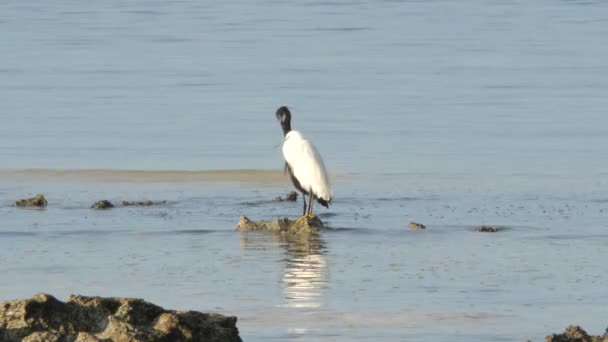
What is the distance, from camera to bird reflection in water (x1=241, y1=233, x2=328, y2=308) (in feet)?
32.9

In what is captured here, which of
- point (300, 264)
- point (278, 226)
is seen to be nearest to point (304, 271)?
point (300, 264)

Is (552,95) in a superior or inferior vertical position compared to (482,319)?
superior

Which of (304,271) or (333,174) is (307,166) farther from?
(304,271)

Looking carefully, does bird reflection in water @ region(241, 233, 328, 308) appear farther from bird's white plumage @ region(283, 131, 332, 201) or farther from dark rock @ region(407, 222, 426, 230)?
bird's white plumage @ region(283, 131, 332, 201)

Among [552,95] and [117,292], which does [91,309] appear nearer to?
[117,292]

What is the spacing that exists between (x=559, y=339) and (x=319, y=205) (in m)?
7.67

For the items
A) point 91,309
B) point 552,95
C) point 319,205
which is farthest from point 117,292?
point 552,95

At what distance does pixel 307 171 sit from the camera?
14.5 m

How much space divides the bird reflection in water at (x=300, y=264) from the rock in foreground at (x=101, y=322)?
296cm

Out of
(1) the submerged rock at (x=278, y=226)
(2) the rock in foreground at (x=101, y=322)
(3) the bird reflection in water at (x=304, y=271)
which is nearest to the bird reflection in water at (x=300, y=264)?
(3) the bird reflection in water at (x=304, y=271)

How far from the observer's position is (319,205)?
49.3 feet

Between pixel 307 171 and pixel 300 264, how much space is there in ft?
10.2

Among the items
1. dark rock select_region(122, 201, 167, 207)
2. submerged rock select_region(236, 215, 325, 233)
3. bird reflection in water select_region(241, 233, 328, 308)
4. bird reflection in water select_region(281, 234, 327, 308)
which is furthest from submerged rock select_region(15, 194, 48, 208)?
bird reflection in water select_region(281, 234, 327, 308)

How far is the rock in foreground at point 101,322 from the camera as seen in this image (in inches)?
257
